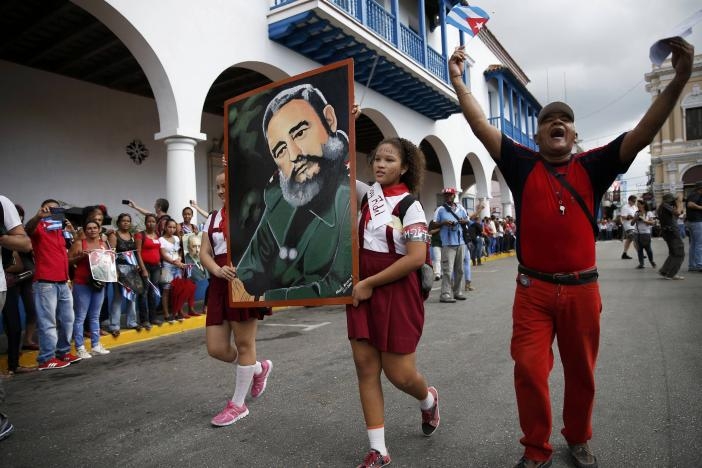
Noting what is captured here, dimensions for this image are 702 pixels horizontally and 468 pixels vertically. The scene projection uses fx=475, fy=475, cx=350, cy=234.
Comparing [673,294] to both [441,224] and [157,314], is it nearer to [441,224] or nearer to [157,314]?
[441,224]

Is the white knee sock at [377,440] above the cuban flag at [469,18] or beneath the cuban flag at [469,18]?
beneath

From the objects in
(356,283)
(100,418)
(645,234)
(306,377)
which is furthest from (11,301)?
(645,234)

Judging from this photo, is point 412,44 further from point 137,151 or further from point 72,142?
point 72,142

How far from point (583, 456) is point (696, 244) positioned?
9957 mm

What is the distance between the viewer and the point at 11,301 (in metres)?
5.03

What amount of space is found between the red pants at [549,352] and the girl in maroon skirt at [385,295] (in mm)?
541

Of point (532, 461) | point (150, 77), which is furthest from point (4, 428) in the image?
point (150, 77)

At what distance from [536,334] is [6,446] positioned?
3.39 m

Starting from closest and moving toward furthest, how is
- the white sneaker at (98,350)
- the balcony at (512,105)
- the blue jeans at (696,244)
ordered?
1. the white sneaker at (98,350)
2. the blue jeans at (696,244)
3. the balcony at (512,105)

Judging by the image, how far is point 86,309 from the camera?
5.79 metres

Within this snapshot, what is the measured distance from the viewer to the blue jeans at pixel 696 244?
32.4 ft

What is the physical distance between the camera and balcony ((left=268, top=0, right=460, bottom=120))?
955cm

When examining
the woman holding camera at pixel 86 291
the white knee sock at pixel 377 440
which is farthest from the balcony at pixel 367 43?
the white knee sock at pixel 377 440

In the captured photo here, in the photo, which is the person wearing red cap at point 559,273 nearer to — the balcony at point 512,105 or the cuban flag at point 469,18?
the cuban flag at point 469,18
